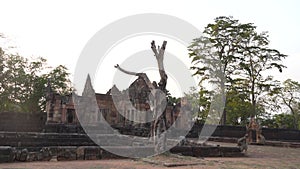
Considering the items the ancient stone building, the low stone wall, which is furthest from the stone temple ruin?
the low stone wall

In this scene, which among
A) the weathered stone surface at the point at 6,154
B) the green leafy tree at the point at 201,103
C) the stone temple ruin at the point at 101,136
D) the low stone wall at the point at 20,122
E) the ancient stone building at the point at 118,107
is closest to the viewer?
the weathered stone surface at the point at 6,154

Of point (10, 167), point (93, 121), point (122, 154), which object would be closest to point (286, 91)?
point (93, 121)

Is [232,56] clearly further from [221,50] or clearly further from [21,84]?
[21,84]

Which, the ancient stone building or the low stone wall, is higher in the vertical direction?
the ancient stone building

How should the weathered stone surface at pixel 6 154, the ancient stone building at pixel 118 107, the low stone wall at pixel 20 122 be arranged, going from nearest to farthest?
the weathered stone surface at pixel 6 154, the low stone wall at pixel 20 122, the ancient stone building at pixel 118 107

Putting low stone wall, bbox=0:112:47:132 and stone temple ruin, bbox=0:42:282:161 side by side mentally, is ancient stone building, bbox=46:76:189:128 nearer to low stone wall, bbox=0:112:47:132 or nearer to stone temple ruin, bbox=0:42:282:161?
stone temple ruin, bbox=0:42:282:161

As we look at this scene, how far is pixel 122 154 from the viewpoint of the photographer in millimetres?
10898

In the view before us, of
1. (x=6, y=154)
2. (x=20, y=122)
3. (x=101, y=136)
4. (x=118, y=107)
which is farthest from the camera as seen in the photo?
(x=118, y=107)

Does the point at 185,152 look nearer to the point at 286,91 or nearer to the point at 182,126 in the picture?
the point at 182,126

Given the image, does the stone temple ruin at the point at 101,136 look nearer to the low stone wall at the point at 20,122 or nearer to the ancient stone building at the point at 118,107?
the ancient stone building at the point at 118,107

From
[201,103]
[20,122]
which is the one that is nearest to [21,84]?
[20,122]

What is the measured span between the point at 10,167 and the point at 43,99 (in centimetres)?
2759

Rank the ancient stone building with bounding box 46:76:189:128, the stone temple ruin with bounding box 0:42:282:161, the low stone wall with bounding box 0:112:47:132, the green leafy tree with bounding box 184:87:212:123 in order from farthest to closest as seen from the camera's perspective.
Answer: the green leafy tree with bounding box 184:87:212:123
the ancient stone building with bounding box 46:76:189:128
the low stone wall with bounding box 0:112:47:132
the stone temple ruin with bounding box 0:42:282:161

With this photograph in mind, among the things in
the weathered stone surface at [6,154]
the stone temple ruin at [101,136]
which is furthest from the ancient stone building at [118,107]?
the weathered stone surface at [6,154]
